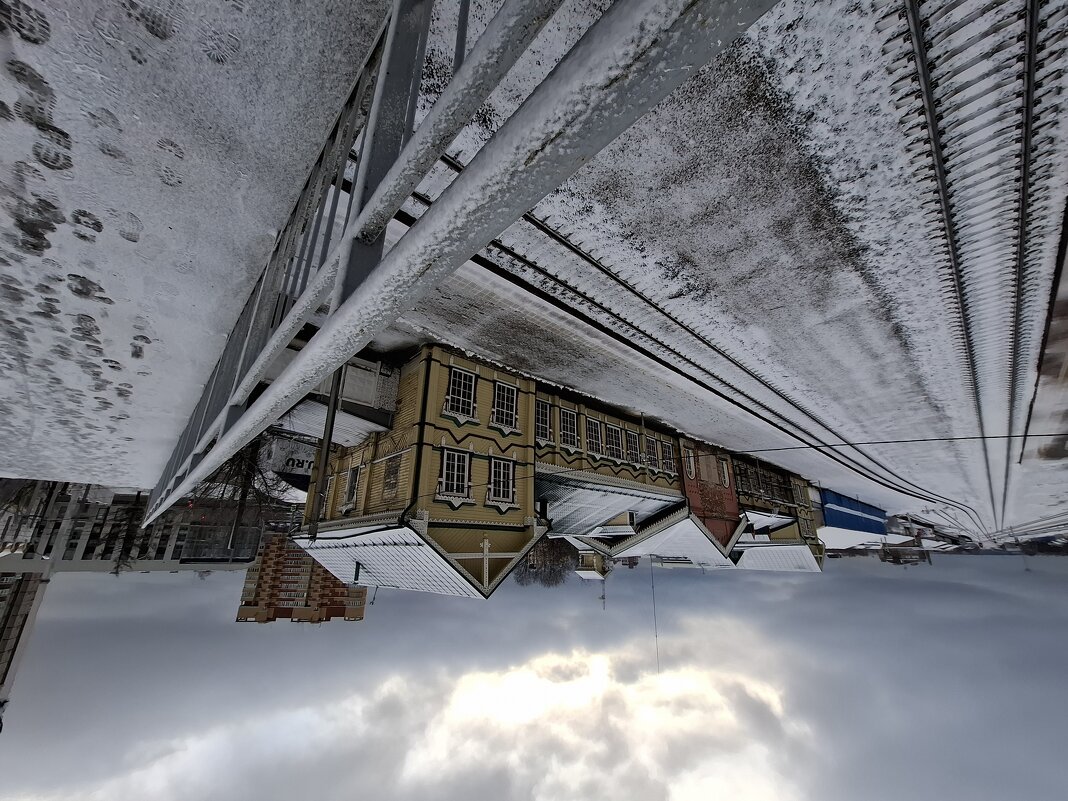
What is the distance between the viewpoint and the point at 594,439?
47.1 feet

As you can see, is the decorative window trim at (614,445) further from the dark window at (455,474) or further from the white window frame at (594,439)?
the dark window at (455,474)

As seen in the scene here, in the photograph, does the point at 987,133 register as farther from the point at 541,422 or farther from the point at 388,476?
the point at 388,476

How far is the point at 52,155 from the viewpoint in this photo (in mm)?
2188

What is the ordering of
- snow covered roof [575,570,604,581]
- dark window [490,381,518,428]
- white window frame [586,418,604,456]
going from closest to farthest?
dark window [490,381,518,428] < white window frame [586,418,604,456] < snow covered roof [575,570,604,581]

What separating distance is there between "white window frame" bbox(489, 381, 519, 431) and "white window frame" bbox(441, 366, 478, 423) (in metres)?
0.62

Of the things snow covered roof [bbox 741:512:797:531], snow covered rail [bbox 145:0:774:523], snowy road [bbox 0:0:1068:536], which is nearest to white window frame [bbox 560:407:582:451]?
snowy road [bbox 0:0:1068:536]

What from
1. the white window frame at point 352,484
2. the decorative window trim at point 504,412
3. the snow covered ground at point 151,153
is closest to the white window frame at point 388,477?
the white window frame at point 352,484

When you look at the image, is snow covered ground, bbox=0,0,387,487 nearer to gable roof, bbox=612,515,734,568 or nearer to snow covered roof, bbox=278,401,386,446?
snow covered roof, bbox=278,401,386,446

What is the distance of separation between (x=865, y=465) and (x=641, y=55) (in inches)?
626

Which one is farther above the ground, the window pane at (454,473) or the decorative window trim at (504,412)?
the decorative window trim at (504,412)

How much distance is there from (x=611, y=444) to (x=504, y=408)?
4.40 m

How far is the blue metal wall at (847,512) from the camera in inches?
896

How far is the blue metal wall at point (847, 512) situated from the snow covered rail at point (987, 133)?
21858 mm

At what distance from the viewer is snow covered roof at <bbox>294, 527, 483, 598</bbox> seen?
9.99m
